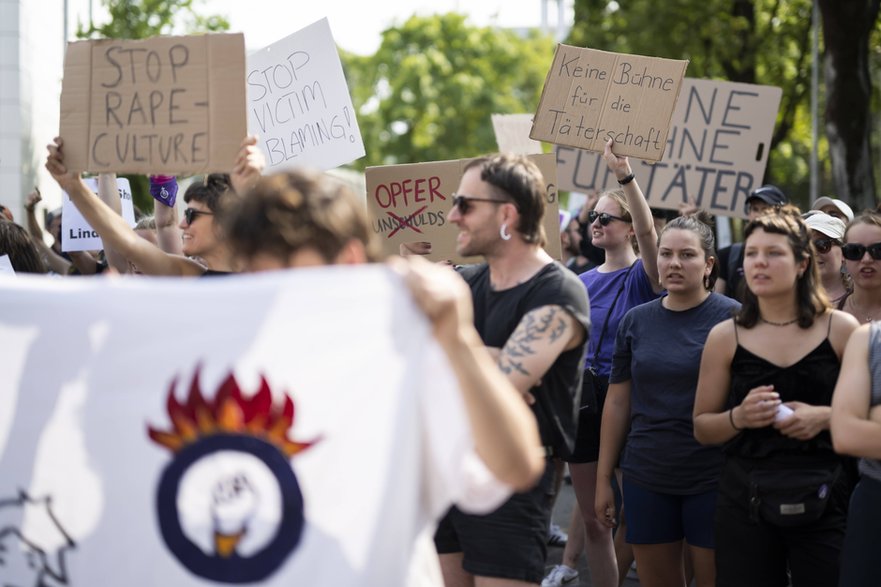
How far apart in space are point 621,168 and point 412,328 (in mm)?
3506

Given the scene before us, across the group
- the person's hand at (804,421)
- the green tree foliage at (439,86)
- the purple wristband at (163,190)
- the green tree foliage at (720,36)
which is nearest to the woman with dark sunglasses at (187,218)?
the purple wristband at (163,190)

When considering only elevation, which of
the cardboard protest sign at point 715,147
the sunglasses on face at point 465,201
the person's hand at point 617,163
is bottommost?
the sunglasses on face at point 465,201

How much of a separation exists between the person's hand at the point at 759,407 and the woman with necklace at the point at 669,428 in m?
0.85

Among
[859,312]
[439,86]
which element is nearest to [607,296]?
[859,312]

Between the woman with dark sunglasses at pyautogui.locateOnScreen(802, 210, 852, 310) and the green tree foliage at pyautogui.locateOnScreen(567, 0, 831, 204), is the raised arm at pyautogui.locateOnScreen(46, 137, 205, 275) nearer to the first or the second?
the woman with dark sunglasses at pyautogui.locateOnScreen(802, 210, 852, 310)

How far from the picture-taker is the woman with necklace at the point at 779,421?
4113 mm

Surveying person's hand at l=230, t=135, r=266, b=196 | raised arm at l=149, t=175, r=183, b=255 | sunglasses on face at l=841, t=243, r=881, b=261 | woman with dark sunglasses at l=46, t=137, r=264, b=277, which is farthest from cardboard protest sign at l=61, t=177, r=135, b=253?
sunglasses on face at l=841, t=243, r=881, b=261

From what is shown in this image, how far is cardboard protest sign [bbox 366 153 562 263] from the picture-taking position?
5.98 meters

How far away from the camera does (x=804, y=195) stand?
27.7 m

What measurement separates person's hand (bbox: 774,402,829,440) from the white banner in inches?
71.3

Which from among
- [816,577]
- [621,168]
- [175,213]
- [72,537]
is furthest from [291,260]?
[621,168]

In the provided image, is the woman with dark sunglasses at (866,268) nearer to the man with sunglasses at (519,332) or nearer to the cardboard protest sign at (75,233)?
the man with sunglasses at (519,332)

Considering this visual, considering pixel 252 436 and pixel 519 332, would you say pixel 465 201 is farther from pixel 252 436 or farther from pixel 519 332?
pixel 252 436

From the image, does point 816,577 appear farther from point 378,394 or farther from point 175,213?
point 175,213
